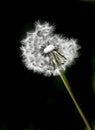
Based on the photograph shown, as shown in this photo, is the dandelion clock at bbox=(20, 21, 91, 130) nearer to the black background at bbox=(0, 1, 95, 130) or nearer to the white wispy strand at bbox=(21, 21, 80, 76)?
the white wispy strand at bbox=(21, 21, 80, 76)

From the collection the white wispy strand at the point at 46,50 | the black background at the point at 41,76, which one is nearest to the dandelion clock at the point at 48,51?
the white wispy strand at the point at 46,50

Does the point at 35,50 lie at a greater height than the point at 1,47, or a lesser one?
lesser

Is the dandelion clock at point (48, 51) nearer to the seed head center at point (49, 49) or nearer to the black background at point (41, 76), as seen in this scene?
the seed head center at point (49, 49)

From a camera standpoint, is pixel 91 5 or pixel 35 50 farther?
pixel 91 5

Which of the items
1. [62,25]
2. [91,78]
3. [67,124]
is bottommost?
[67,124]

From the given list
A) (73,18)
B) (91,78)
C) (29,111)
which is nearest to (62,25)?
(73,18)

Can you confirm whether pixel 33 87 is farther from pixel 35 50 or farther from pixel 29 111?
pixel 35 50

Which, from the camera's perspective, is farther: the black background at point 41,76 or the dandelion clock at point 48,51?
the black background at point 41,76

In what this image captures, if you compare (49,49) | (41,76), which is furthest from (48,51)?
(41,76)
